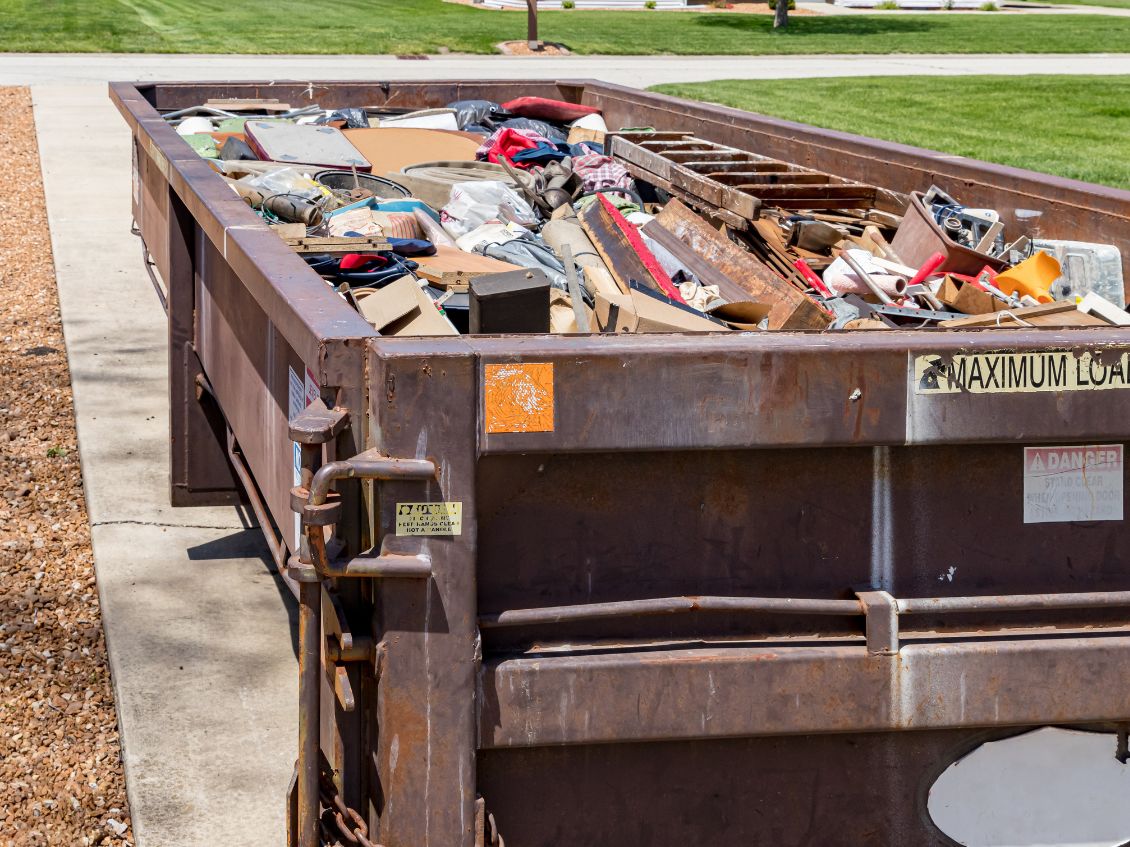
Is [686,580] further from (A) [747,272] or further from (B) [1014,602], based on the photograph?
(A) [747,272]

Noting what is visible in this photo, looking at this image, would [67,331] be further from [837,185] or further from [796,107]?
[796,107]

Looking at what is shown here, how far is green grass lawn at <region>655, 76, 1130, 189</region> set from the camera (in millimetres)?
14008

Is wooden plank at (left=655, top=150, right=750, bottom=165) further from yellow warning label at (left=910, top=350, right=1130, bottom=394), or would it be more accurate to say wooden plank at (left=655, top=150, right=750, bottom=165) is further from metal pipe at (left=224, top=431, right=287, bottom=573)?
yellow warning label at (left=910, top=350, right=1130, bottom=394)

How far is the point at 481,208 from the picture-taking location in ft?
17.5

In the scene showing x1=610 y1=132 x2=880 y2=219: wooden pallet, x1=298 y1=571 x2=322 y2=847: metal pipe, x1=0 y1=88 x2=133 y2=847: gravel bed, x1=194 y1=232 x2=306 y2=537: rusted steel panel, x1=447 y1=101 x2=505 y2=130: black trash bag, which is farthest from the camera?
x1=447 y1=101 x2=505 y2=130: black trash bag

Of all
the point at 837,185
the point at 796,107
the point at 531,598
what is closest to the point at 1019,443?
the point at 531,598

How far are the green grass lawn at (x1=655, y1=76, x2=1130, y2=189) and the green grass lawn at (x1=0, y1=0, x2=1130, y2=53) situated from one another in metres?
7.66

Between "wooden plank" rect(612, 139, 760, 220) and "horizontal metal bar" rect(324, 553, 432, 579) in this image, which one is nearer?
"horizontal metal bar" rect(324, 553, 432, 579)

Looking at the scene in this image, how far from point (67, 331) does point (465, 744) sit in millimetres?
7158

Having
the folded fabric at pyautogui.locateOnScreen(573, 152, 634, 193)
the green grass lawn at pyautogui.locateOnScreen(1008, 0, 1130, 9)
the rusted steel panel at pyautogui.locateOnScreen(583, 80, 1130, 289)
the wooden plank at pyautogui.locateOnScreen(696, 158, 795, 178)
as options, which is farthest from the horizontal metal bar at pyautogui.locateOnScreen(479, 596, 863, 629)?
the green grass lawn at pyautogui.locateOnScreen(1008, 0, 1130, 9)

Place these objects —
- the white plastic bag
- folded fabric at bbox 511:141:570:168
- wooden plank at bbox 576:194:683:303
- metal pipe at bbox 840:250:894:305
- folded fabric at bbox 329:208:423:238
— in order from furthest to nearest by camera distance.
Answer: folded fabric at bbox 511:141:570:168
the white plastic bag
folded fabric at bbox 329:208:423:238
wooden plank at bbox 576:194:683:303
metal pipe at bbox 840:250:894:305

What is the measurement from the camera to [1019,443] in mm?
2350

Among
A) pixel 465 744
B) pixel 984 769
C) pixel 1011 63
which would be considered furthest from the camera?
pixel 1011 63

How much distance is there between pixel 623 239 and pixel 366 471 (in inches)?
102
